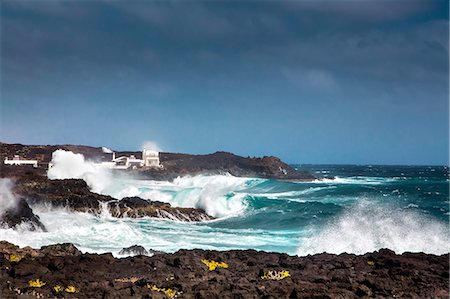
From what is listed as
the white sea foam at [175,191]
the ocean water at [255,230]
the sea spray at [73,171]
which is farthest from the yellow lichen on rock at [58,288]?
the sea spray at [73,171]

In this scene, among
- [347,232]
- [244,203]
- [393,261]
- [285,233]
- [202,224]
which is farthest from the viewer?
[244,203]

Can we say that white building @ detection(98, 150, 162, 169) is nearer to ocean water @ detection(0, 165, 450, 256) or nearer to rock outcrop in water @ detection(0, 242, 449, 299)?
ocean water @ detection(0, 165, 450, 256)

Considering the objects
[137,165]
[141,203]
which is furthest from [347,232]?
[137,165]

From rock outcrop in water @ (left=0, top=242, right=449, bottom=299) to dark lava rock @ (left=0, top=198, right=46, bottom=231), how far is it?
27.9 ft

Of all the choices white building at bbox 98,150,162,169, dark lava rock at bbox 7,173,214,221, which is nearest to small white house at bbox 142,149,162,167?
white building at bbox 98,150,162,169

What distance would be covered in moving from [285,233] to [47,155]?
54096 mm

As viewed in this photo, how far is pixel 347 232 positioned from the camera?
20281 millimetres

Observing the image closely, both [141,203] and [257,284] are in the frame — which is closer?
[257,284]

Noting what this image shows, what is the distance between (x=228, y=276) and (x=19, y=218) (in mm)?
13006

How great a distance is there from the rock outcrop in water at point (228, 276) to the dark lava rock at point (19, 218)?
851cm

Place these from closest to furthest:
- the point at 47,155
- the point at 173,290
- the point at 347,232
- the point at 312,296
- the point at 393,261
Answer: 1. the point at 312,296
2. the point at 173,290
3. the point at 393,261
4. the point at 347,232
5. the point at 47,155

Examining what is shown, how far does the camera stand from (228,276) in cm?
944

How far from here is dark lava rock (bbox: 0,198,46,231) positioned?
64.0 feet

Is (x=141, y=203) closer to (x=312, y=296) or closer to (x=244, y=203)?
(x=244, y=203)
